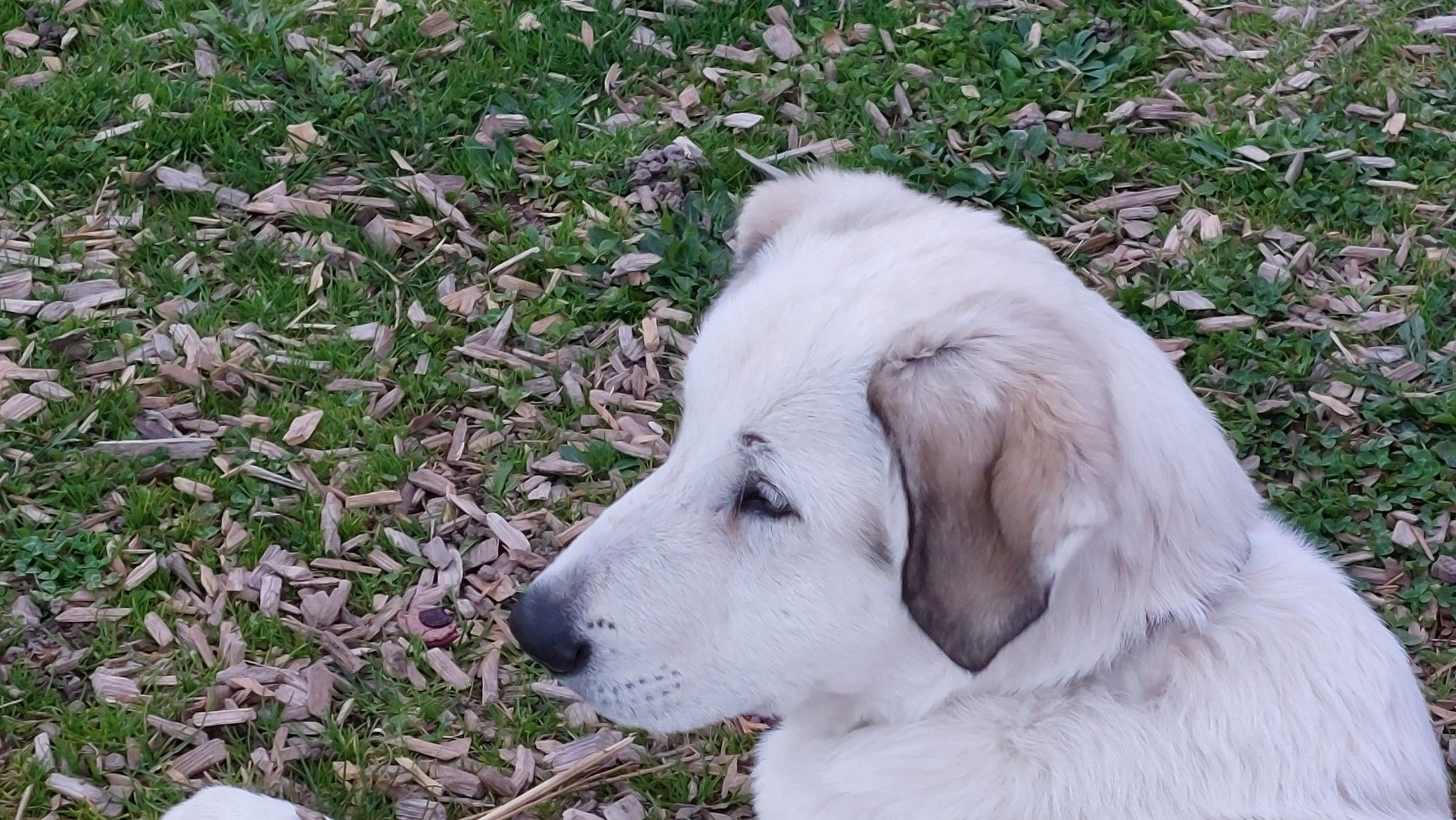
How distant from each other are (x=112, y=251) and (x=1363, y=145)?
Answer: 5.07 meters

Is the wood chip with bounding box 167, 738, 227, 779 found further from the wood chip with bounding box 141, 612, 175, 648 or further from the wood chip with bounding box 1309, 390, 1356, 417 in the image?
the wood chip with bounding box 1309, 390, 1356, 417

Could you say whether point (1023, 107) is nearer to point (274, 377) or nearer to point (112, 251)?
point (274, 377)

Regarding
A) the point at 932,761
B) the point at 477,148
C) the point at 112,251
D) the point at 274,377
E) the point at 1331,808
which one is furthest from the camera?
the point at 477,148

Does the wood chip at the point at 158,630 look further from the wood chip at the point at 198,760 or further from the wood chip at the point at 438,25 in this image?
the wood chip at the point at 438,25

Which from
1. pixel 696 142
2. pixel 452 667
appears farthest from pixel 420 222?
pixel 452 667

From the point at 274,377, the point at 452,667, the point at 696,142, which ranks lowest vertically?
the point at 452,667

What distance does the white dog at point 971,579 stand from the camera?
2115mm

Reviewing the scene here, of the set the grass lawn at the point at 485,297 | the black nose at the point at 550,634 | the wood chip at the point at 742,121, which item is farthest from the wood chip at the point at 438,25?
the black nose at the point at 550,634

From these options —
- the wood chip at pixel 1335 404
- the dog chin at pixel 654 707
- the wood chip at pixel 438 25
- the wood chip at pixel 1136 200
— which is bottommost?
the wood chip at pixel 1335 404

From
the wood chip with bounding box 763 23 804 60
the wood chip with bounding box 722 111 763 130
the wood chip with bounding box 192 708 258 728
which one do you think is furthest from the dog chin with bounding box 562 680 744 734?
the wood chip with bounding box 763 23 804 60

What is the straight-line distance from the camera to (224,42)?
523 centimetres

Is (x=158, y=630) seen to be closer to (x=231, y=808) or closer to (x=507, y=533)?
(x=231, y=808)

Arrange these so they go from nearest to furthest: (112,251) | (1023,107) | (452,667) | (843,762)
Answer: (843,762), (452,667), (112,251), (1023,107)

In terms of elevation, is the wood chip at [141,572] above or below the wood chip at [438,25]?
below
